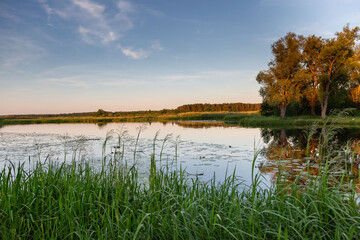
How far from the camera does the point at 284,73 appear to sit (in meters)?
34.0

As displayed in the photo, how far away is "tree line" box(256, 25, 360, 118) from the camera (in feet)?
101

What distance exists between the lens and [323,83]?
33125 mm

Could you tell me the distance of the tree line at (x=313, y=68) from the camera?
30.9 metres

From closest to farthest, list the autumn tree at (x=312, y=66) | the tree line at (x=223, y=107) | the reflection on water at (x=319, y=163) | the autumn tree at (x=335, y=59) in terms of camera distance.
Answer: the reflection on water at (x=319, y=163)
the autumn tree at (x=335, y=59)
the autumn tree at (x=312, y=66)
the tree line at (x=223, y=107)

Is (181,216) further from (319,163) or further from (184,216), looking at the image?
(319,163)

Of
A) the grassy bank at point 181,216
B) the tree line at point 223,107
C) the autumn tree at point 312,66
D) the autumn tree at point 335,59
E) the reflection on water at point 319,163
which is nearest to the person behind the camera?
the grassy bank at point 181,216

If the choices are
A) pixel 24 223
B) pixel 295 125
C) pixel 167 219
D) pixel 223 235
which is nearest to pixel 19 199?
pixel 24 223

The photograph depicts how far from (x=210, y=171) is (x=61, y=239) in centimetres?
696

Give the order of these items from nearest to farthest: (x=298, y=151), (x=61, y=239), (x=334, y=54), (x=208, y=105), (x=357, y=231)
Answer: (x=357, y=231), (x=61, y=239), (x=298, y=151), (x=334, y=54), (x=208, y=105)

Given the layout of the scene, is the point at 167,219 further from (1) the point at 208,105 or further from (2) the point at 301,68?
(1) the point at 208,105

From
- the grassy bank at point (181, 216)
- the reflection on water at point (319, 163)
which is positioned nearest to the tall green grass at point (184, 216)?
the grassy bank at point (181, 216)

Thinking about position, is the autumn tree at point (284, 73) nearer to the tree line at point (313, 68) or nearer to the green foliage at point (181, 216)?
the tree line at point (313, 68)

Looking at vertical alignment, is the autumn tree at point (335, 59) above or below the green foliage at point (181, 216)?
above

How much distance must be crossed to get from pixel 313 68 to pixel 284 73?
4251 mm
